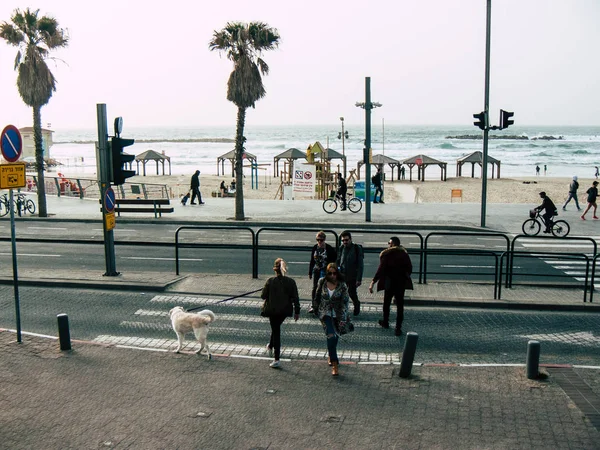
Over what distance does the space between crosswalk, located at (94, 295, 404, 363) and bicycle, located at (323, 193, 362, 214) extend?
644 inches

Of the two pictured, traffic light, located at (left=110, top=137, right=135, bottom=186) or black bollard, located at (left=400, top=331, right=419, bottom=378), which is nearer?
black bollard, located at (left=400, top=331, right=419, bottom=378)

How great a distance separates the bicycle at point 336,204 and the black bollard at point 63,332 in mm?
19465

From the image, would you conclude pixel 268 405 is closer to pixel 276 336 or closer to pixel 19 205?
pixel 276 336

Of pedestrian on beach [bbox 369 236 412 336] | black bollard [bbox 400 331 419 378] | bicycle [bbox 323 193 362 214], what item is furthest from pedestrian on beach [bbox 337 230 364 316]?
bicycle [bbox 323 193 362 214]

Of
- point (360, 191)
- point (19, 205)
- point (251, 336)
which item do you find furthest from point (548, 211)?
point (19, 205)

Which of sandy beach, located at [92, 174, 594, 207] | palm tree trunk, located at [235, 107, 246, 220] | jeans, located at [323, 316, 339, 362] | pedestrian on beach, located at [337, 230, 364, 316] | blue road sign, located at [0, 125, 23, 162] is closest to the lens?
jeans, located at [323, 316, 339, 362]

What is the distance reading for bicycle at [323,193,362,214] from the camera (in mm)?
28594

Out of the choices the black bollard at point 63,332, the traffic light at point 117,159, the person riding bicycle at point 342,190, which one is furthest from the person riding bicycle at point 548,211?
the black bollard at point 63,332

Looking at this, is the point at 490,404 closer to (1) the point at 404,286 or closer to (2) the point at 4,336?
(1) the point at 404,286

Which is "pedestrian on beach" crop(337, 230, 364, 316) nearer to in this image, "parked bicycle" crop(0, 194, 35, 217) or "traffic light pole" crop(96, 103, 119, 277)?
"traffic light pole" crop(96, 103, 119, 277)

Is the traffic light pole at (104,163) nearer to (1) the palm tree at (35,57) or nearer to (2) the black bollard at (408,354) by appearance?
(2) the black bollard at (408,354)

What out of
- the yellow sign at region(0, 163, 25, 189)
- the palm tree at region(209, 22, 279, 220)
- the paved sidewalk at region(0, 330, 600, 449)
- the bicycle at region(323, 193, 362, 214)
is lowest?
the paved sidewalk at region(0, 330, 600, 449)

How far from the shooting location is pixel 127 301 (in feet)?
41.7

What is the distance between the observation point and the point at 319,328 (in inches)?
435
